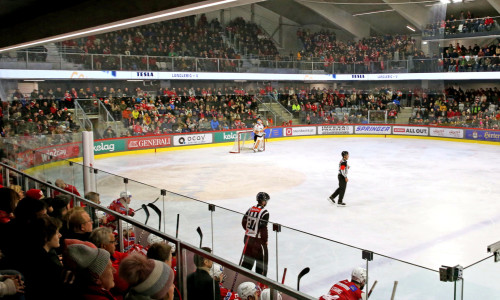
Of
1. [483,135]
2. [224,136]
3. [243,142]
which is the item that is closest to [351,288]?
[243,142]

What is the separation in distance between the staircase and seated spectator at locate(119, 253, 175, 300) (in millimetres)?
30134

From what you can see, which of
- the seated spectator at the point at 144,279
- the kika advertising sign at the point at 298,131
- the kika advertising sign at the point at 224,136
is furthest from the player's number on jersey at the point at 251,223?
the kika advertising sign at the point at 298,131

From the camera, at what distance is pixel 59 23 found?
649cm

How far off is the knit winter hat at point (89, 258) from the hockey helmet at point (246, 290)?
132 centimetres

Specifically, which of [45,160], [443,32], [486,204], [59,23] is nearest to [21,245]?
[59,23]

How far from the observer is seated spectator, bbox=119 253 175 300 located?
237 cm

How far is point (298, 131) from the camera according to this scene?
100 ft

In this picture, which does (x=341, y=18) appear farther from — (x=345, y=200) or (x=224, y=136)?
(x=345, y=200)

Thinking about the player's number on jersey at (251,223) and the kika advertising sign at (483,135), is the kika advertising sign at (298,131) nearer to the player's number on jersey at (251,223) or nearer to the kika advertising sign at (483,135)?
the kika advertising sign at (483,135)

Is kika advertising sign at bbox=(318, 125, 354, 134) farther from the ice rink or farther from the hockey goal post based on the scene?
the hockey goal post

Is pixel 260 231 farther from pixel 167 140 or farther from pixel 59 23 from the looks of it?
pixel 167 140

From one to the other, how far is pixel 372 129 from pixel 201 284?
96.4 ft

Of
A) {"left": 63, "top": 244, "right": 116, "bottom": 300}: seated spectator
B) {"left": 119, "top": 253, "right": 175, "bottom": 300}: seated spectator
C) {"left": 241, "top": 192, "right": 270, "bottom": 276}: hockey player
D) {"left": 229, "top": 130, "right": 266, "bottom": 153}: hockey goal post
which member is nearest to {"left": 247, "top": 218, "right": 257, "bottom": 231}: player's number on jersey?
{"left": 241, "top": 192, "right": 270, "bottom": 276}: hockey player

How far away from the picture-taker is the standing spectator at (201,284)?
3.20m
